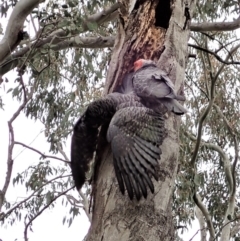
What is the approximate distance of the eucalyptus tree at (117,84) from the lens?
1598mm

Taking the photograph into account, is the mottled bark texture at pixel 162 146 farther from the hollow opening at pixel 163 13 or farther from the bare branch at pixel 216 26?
the bare branch at pixel 216 26

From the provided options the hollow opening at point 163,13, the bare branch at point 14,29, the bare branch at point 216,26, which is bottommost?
the hollow opening at point 163,13

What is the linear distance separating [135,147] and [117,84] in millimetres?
383

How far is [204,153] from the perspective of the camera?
5691 millimetres

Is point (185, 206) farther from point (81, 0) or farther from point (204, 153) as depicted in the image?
point (81, 0)

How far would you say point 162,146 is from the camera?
1.69m

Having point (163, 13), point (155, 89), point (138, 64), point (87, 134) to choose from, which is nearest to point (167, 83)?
point (155, 89)

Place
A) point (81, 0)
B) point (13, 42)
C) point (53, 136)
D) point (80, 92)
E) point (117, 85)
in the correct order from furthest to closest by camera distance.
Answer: point (80, 92), point (53, 136), point (81, 0), point (13, 42), point (117, 85)

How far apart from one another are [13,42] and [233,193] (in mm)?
2735

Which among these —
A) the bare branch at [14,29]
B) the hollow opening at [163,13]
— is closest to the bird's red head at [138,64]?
the hollow opening at [163,13]

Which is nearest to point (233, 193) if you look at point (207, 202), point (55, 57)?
point (207, 202)

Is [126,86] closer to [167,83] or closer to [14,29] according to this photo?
[167,83]

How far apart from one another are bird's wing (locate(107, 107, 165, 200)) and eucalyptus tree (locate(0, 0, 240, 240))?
54 millimetres

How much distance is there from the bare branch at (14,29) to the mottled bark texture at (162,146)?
1.03 meters
